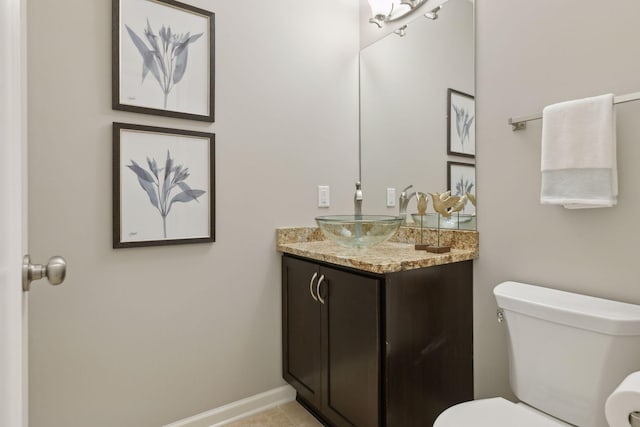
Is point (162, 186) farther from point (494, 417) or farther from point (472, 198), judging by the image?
point (494, 417)

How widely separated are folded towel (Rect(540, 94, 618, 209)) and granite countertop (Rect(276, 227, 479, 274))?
420 millimetres

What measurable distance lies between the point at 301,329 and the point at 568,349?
110 cm

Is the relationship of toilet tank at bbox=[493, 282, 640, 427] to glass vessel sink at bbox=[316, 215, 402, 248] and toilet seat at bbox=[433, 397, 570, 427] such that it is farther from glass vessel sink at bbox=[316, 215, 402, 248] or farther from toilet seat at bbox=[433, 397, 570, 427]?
glass vessel sink at bbox=[316, 215, 402, 248]

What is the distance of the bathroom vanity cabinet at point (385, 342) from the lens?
135cm

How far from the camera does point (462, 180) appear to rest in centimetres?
170

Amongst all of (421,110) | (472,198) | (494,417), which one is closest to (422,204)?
(472,198)

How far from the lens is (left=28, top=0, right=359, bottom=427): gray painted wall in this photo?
54.6 inches

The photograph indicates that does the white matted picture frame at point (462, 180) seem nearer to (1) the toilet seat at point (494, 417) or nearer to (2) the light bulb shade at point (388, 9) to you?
(1) the toilet seat at point (494, 417)

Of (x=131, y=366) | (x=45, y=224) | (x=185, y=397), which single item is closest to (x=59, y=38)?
(x=45, y=224)

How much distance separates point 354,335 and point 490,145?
994mm

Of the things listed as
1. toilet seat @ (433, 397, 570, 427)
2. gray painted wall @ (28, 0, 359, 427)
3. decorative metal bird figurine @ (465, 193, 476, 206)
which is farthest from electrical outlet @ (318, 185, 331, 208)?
toilet seat @ (433, 397, 570, 427)

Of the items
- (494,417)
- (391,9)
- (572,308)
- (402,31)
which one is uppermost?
(391,9)

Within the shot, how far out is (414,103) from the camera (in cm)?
195

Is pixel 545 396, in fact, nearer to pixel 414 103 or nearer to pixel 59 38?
pixel 414 103
